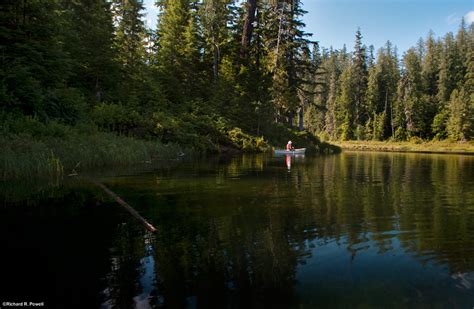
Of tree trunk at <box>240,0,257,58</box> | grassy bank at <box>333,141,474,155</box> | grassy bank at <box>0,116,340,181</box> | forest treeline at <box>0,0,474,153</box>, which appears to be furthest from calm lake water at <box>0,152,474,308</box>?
grassy bank at <box>333,141,474,155</box>

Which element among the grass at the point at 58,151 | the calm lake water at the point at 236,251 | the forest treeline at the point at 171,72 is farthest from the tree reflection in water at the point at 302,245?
the forest treeline at the point at 171,72

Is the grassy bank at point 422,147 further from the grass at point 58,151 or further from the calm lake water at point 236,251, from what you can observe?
the calm lake water at point 236,251

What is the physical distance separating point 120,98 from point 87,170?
53.1ft

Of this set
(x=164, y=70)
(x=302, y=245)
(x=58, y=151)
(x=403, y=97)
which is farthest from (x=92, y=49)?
(x=403, y=97)

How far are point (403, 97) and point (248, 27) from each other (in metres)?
59.5

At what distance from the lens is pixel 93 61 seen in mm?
28969

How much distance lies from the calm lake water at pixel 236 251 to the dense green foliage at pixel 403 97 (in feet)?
249

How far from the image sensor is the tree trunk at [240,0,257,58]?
147 feet

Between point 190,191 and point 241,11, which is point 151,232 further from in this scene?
point 241,11

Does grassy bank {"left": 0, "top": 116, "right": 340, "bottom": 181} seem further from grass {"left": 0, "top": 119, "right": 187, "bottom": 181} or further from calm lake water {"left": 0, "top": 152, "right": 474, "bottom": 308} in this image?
calm lake water {"left": 0, "top": 152, "right": 474, "bottom": 308}

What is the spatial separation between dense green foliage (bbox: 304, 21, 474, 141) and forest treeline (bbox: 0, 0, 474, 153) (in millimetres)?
917

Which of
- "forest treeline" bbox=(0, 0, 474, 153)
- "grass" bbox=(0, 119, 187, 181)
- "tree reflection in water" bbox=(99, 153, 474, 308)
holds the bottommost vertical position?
"tree reflection in water" bbox=(99, 153, 474, 308)

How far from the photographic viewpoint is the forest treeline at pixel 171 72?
21641 mm

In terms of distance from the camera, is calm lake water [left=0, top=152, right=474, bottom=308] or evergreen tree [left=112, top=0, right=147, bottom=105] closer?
calm lake water [left=0, top=152, right=474, bottom=308]
